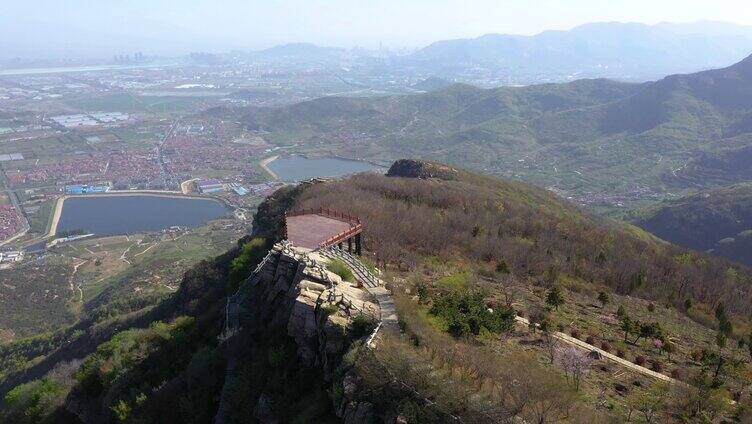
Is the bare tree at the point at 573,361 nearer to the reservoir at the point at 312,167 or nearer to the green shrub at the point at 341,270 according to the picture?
the green shrub at the point at 341,270

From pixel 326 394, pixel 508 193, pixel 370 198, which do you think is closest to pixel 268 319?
pixel 326 394

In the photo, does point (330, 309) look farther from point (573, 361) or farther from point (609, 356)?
point (609, 356)

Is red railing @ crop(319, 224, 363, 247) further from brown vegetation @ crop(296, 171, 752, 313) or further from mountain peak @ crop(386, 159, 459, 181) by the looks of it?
mountain peak @ crop(386, 159, 459, 181)

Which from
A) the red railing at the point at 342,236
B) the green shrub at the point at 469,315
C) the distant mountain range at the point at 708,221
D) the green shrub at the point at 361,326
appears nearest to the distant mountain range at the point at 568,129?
the distant mountain range at the point at 708,221

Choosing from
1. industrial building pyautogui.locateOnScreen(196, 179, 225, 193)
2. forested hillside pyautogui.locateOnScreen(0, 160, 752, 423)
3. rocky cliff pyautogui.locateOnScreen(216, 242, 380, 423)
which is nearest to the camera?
forested hillside pyautogui.locateOnScreen(0, 160, 752, 423)

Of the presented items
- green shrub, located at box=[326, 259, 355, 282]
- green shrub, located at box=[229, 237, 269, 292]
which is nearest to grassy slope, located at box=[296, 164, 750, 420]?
green shrub, located at box=[326, 259, 355, 282]
